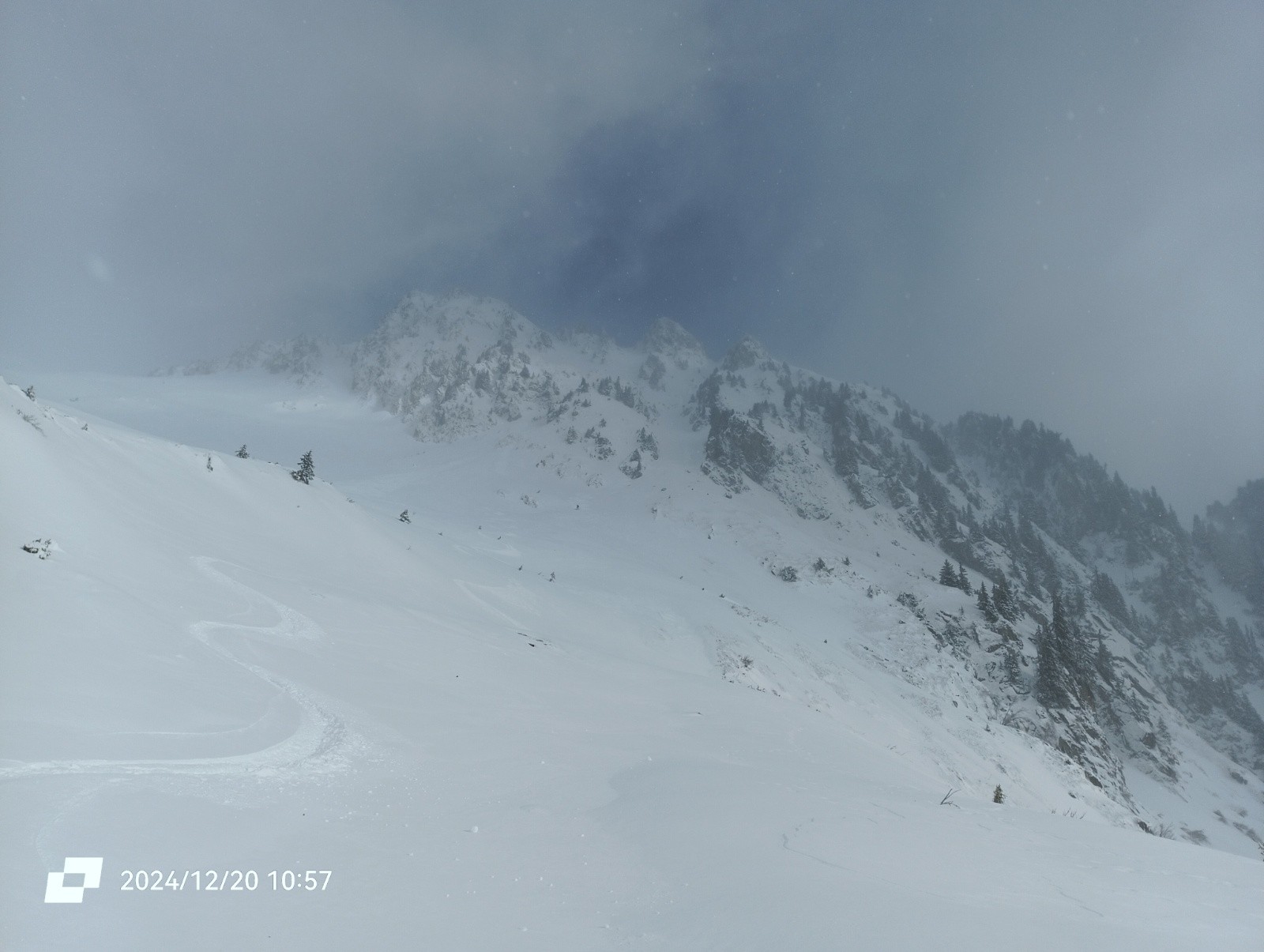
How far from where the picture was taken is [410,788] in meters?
5.43

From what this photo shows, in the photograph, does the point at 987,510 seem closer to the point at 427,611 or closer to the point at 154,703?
the point at 427,611

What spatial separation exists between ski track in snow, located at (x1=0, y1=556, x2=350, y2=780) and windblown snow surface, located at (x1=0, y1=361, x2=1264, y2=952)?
1.5 inches

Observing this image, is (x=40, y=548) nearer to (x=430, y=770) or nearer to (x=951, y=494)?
(x=430, y=770)

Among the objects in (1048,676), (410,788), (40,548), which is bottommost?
(410,788)

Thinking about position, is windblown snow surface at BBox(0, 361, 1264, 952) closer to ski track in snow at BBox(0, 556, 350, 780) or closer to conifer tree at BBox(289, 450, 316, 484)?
ski track in snow at BBox(0, 556, 350, 780)

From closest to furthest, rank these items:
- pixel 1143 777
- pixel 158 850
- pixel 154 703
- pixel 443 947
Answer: pixel 443 947
pixel 158 850
pixel 154 703
pixel 1143 777

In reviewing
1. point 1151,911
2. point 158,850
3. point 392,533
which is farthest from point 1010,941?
point 392,533

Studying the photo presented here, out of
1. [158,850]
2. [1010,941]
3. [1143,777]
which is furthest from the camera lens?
[1143,777]

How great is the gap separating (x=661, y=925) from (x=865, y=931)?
1247mm

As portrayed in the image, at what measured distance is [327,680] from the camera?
8156 millimetres

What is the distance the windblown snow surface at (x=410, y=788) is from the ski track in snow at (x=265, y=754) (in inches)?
1.5

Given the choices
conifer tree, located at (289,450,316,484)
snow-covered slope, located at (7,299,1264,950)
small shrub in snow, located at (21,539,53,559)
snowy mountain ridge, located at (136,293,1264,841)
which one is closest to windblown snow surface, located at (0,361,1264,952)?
snow-covered slope, located at (7,299,1264,950)

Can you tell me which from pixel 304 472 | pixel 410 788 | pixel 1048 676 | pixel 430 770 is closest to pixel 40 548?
pixel 430 770

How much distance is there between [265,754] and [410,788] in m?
1.47
